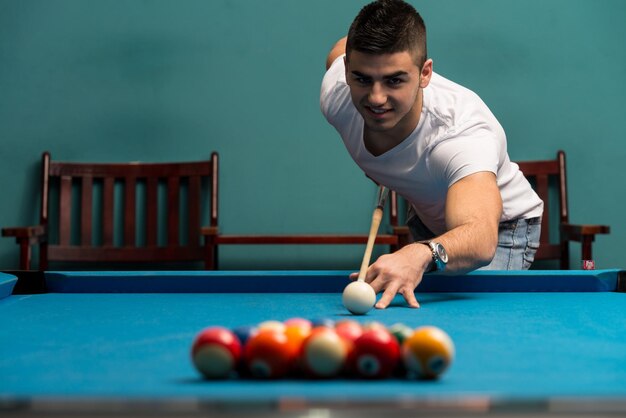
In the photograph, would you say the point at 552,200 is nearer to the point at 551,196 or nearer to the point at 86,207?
the point at 551,196

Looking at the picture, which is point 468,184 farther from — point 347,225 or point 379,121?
point 347,225

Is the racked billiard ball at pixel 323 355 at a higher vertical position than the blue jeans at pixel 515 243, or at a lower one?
lower

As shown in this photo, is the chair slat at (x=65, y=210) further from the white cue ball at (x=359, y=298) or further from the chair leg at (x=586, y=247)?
the white cue ball at (x=359, y=298)

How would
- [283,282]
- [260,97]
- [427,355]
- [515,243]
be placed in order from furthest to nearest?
1. [260,97]
2. [515,243]
3. [283,282]
4. [427,355]

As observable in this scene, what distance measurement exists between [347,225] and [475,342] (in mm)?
2720

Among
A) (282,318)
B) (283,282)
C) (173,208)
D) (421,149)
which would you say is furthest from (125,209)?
(282,318)

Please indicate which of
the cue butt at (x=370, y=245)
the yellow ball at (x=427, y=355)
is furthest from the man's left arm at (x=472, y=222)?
the yellow ball at (x=427, y=355)

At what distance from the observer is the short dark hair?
192 centimetres

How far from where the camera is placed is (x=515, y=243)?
2555mm

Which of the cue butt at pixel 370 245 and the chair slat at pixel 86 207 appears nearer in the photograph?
the cue butt at pixel 370 245

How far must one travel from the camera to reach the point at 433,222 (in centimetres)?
254

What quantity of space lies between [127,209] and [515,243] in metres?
2.09

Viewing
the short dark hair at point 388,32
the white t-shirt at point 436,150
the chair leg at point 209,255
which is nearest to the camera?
the short dark hair at point 388,32

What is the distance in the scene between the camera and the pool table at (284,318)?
72cm
